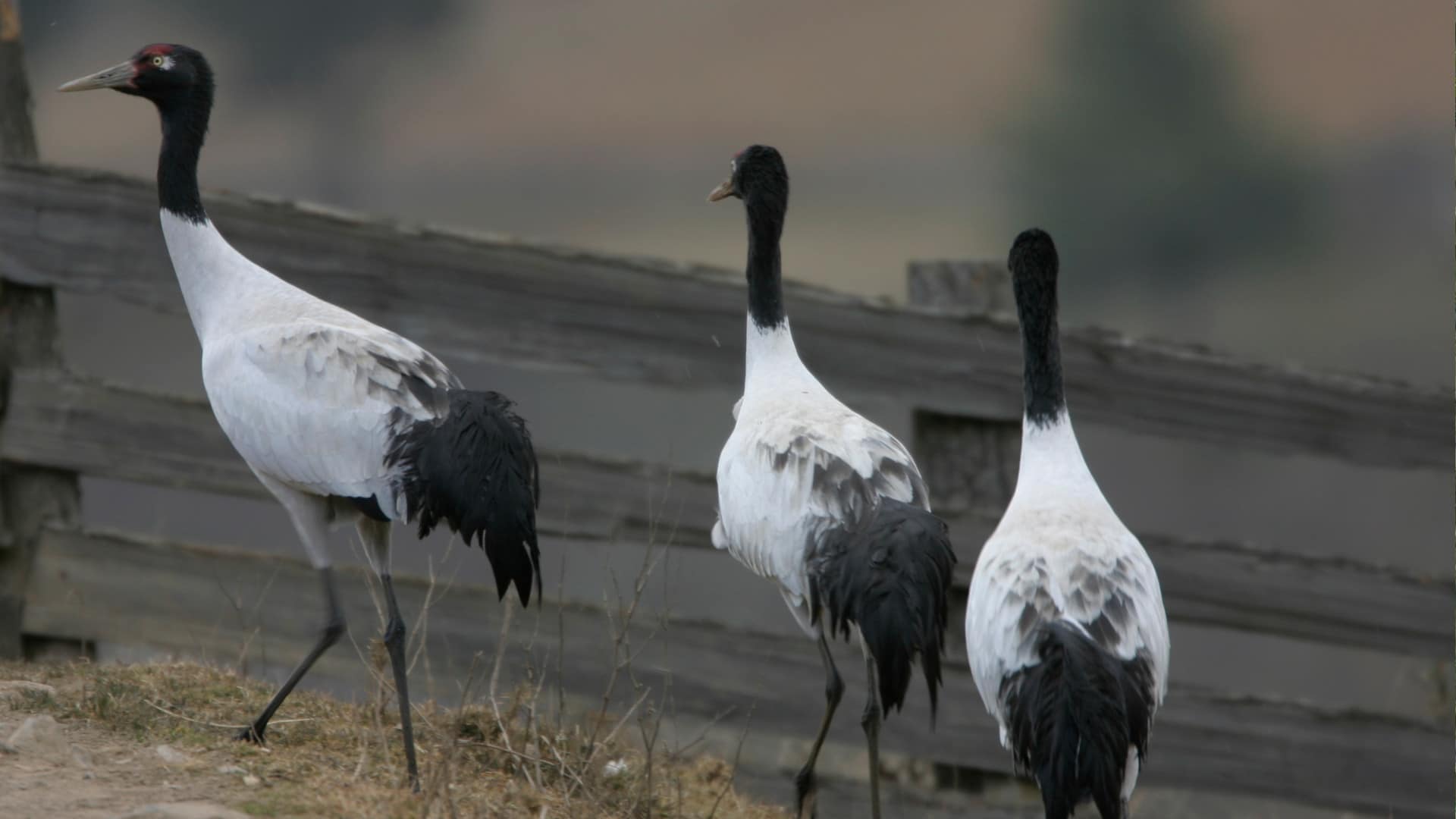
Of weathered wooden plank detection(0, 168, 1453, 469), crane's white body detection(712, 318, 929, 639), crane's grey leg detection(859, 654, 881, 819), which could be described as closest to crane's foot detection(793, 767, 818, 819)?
crane's grey leg detection(859, 654, 881, 819)

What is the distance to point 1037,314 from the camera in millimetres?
4840

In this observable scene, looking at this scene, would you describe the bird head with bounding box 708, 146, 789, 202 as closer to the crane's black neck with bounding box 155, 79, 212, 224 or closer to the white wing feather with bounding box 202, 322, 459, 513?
the white wing feather with bounding box 202, 322, 459, 513

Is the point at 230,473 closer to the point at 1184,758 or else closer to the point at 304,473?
the point at 304,473

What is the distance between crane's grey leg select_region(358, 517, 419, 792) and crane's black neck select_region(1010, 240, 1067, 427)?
1.90m

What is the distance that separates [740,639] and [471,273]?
70.5 inches

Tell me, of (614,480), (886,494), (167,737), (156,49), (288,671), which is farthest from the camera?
(288,671)

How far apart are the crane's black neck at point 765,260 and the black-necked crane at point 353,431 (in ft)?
3.84

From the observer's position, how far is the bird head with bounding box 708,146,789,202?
5.70 metres

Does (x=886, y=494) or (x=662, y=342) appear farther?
(x=662, y=342)

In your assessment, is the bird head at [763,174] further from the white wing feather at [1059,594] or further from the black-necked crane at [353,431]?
the white wing feather at [1059,594]

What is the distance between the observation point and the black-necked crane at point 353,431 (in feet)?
15.1

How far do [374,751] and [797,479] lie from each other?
4.77 ft

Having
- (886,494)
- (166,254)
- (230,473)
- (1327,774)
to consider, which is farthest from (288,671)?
(1327,774)

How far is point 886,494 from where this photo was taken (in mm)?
4926
